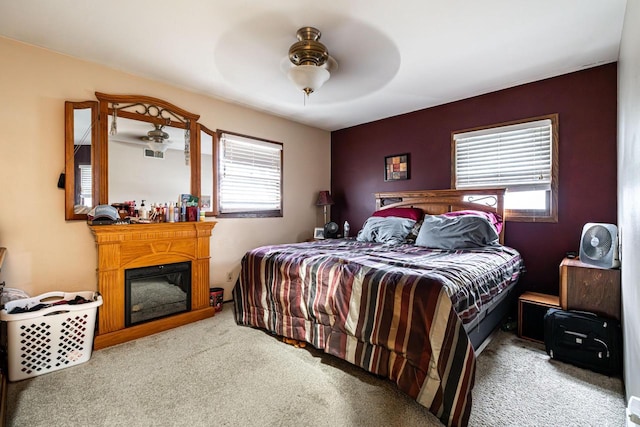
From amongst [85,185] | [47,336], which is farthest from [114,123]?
→ [47,336]

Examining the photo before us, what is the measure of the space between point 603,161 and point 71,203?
4.69 metres

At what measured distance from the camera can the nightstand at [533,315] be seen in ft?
8.15

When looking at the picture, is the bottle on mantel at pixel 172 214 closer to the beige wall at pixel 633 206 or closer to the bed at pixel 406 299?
the bed at pixel 406 299

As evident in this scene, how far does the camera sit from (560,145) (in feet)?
9.24

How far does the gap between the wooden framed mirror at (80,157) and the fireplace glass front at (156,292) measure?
71cm

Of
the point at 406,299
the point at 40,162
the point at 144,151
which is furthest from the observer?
the point at 144,151

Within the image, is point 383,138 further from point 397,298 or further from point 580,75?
point 397,298

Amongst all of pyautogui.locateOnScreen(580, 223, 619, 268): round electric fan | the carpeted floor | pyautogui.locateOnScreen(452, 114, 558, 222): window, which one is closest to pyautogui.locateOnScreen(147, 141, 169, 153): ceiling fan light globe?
the carpeted floor

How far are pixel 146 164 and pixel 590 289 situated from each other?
3962 mm

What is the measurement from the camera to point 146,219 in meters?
2.79

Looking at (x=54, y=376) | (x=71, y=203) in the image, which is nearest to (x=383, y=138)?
(x=71, y=203)

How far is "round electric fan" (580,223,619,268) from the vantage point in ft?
6.95

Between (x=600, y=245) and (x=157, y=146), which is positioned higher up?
(x=157, y=146)

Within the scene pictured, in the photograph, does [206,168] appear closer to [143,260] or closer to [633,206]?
[143,260]
